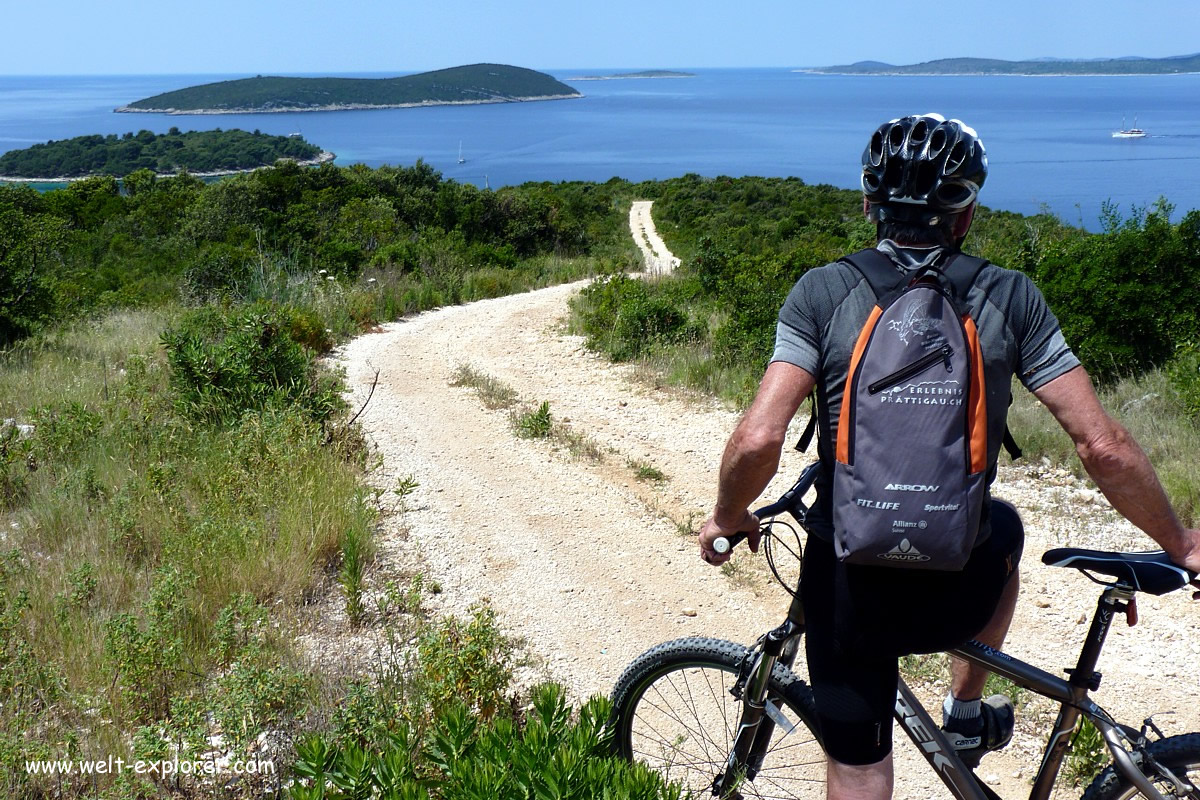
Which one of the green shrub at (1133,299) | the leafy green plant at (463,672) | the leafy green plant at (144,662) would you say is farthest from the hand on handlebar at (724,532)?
the green shrub at (1133,299)

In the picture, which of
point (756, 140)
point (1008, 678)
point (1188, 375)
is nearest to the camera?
point (1008, 678)

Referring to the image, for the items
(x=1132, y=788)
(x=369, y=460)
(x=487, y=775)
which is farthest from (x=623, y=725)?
(x=369, y=460)

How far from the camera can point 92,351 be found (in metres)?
9.90

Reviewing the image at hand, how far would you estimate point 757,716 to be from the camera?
2445 millimetres

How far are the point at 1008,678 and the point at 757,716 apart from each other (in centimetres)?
64

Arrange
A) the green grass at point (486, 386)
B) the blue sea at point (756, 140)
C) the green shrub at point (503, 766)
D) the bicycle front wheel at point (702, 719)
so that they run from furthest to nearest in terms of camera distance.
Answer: the blue sea at point (756, 140), the green grass at point (486, 386), the bicycle front wheel at point (702, 719), the green shrub at point (503, 766)

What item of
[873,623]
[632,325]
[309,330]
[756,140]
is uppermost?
[756,140]

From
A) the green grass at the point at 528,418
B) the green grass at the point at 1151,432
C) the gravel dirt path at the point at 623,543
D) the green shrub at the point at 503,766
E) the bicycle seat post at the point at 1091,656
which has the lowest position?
the gravel dirt path at the point at 623,543

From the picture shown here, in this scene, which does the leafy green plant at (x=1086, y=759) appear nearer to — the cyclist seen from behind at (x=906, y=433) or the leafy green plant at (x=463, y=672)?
the cyclist seen from behind at (x=906, y=433)

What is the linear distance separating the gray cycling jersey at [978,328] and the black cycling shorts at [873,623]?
160 mm

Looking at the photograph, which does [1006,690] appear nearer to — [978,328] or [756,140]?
[978,328]

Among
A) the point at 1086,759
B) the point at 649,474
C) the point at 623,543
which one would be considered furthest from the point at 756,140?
the point at 1086,759

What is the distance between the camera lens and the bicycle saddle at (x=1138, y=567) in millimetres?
1961

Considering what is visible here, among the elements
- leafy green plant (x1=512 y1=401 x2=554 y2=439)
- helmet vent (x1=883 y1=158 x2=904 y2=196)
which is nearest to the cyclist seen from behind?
helmet vent (x1=883 y1=158 x2=904 y2=196)
